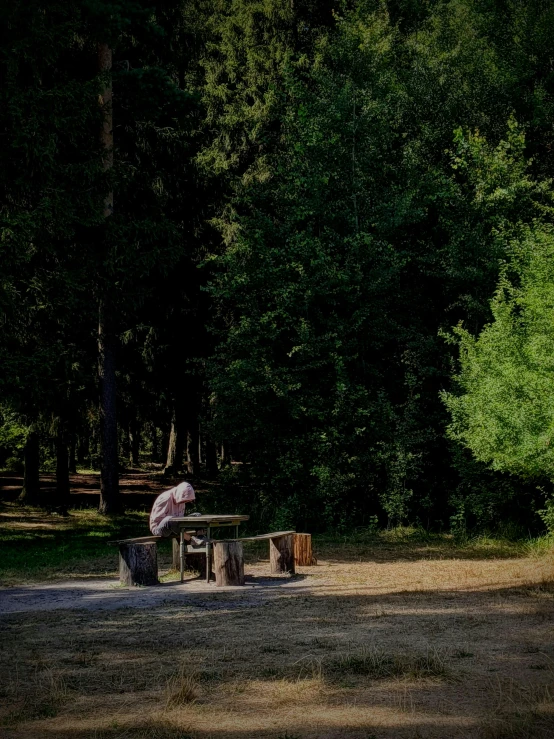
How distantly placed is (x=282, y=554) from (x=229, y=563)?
120 centimetres

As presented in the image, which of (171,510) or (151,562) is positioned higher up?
(171,510)

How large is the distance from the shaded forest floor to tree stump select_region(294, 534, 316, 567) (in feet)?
0.97

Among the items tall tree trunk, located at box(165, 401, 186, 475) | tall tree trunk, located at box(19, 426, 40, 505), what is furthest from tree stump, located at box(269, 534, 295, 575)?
tall tree trunk, located at box(165, 401, 186, 475)

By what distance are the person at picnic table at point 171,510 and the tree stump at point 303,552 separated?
164 cm

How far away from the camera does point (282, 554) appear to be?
12711 mm

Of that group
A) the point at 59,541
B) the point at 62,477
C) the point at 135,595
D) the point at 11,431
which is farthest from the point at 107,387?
the point at 135,595

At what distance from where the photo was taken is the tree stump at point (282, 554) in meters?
12.7

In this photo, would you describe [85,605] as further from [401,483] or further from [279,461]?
[401,483]

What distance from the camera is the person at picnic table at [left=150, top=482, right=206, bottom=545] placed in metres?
12.5

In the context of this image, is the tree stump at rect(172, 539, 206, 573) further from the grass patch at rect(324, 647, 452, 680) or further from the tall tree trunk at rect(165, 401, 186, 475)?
the tall tree trunk at rect(165, 401, 186, 475)

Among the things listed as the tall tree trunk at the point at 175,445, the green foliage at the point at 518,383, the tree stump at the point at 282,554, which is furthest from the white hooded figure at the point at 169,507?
the tall tree trunk at the point at 175,445

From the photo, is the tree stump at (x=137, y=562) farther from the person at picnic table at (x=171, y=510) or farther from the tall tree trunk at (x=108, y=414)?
the tall tree trunk at (x=108, y=414)

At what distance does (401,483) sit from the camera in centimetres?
1862

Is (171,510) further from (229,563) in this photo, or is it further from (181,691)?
(181,691)
